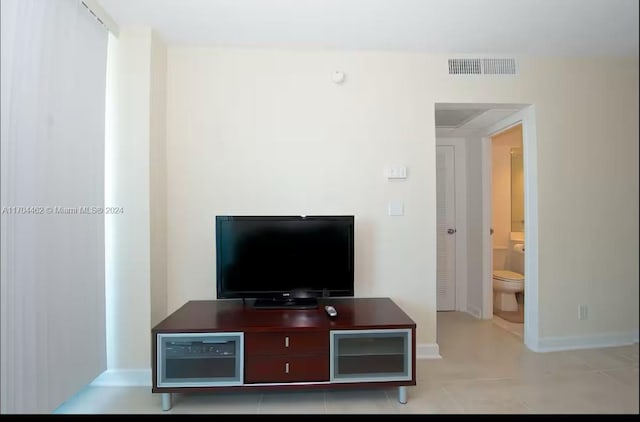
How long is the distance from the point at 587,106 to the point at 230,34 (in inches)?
107

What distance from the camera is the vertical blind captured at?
1.26m

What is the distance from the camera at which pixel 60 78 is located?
1503mm

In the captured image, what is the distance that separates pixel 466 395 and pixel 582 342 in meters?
1.33

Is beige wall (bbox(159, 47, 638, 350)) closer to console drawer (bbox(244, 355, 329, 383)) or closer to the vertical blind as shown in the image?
the vertical blind

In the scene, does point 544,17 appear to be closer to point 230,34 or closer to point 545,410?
point 230,34

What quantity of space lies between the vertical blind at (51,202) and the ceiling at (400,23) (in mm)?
460

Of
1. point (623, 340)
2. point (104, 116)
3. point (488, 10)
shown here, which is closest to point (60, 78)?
point (104, 116)

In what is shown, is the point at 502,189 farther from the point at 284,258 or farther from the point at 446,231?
the point at 284,258

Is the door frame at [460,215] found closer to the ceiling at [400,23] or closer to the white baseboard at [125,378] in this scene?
the ceiling at [400,23]

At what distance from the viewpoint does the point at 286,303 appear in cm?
201

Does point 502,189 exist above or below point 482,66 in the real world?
below

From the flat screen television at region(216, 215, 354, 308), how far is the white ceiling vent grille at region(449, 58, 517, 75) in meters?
1.43

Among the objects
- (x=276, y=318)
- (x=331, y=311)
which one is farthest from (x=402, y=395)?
(x=276, y=318)

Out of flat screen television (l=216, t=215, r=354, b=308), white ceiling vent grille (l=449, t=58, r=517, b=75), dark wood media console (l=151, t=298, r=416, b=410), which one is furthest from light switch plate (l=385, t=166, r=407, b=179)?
dark wood media console (l=151, t=298, r=416, b=410)
